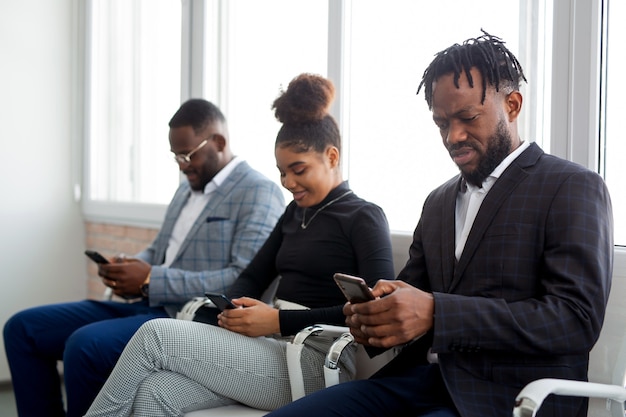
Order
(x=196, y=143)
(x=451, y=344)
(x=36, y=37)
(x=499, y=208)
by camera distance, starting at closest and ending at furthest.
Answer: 1. (x=451, y=344)
2. (x=499, y=208)
3. (x=196, y=143)
4. (x=36, y=37)

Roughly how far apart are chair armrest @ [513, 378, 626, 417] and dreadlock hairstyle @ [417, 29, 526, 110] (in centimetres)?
74

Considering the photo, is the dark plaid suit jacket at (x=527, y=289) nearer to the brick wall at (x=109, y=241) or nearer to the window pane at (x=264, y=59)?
the window pane at (x=264, y=59)

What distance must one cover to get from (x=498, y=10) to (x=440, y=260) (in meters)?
0.89

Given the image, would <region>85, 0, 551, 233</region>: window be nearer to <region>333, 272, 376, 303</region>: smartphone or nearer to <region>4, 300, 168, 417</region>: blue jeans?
<region>333, 272, 376, 303</region>: smartphone

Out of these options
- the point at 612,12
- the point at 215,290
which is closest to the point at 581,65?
the point at 612,12

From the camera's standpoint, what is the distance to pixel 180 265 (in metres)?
3.10

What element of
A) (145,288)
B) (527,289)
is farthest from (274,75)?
(527,289)

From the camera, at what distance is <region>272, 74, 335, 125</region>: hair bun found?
101 inches

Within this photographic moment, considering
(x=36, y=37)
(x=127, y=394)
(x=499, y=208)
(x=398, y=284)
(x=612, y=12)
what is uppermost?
(x=36, y=37)

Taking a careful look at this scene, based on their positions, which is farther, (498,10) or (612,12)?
(498,10)

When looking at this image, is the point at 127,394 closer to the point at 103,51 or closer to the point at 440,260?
the point at 440,260

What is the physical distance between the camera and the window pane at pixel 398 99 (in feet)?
8.43

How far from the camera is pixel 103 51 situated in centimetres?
491

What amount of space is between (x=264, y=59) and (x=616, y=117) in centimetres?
184
